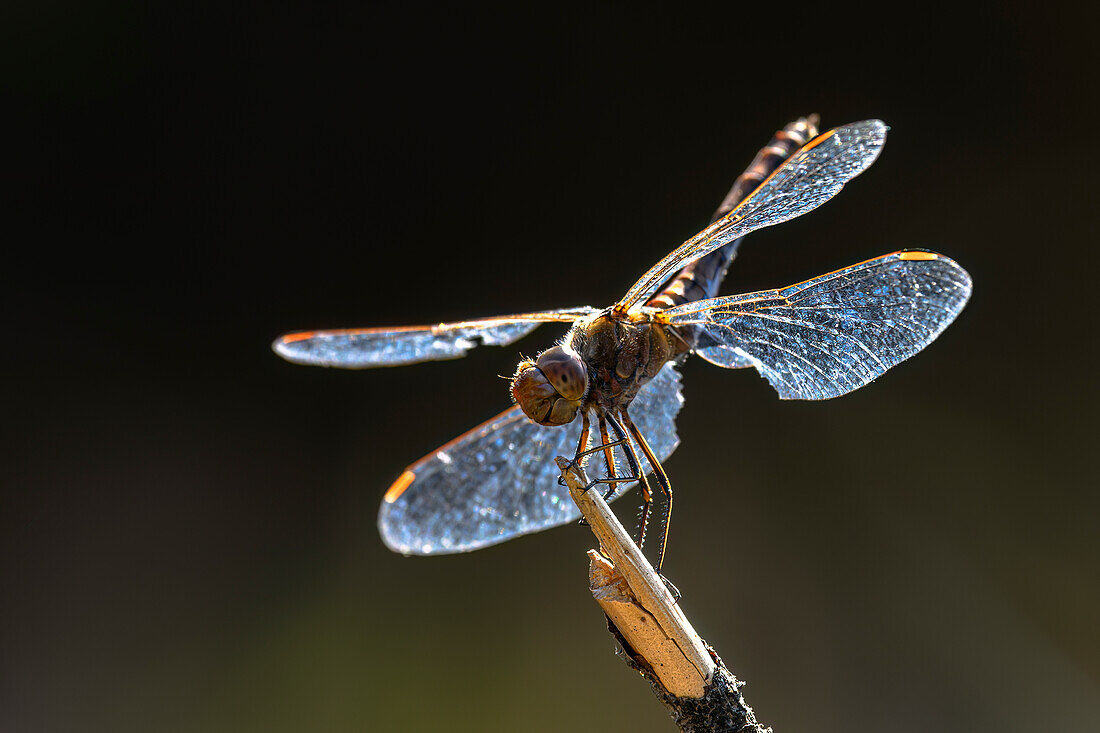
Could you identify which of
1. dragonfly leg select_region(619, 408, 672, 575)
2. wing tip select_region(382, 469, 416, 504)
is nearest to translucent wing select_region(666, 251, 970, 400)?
dragonfly leg select_region(619, 408, 672, 575)

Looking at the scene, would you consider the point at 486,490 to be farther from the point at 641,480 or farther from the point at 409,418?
the point at 409,418

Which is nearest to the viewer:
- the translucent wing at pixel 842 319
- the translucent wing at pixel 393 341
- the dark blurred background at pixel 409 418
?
the translucent wing at pixel 842 319

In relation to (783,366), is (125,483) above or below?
above

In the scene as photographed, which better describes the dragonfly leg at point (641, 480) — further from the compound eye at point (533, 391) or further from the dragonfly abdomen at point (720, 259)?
the dragonfly abdomen at point (720, 259)

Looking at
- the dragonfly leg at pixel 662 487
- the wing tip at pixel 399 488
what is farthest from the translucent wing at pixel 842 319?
the wing tip at pixel 399 488

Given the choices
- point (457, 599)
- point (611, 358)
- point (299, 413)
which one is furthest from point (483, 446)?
point (299, 413)

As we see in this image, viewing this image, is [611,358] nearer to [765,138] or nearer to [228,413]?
[765,138]
